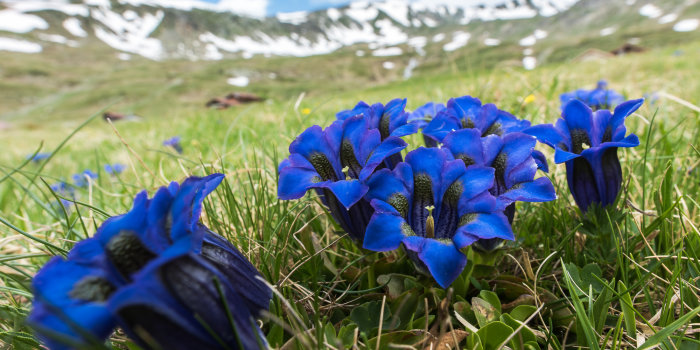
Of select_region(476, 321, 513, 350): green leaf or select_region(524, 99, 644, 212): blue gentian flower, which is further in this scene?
select_region(524, 99, 644, 212): blue gentian flower

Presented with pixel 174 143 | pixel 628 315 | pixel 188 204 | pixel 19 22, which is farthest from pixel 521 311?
pixel 19 22

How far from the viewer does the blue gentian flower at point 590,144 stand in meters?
1.32

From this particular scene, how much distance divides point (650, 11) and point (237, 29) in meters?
119

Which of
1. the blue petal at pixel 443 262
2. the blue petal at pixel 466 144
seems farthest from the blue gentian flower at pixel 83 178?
the blue petal at pixel 443 262

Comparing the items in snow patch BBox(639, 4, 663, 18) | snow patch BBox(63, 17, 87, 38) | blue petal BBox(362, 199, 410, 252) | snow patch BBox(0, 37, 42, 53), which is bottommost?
snow patch BBox(0, 37, 42, 53)

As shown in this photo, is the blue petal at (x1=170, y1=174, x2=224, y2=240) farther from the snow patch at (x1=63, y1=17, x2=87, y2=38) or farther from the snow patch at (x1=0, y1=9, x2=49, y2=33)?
the snow patch at (x1=63, y1=17, x2=87, y2=38)

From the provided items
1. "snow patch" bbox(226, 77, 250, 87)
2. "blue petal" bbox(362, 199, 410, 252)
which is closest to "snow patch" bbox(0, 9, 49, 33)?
"snow patch" bbox(226, 77, 250, 87)

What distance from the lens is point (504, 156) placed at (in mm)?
1216

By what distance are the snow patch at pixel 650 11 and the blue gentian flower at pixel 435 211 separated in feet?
465

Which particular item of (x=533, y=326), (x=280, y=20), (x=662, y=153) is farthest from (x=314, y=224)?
(x=280, y=20)

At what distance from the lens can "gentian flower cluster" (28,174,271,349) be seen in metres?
Answer: 0.67

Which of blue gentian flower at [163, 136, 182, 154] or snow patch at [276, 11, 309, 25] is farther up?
blue gentian flower at [163, 136, 182, 154]

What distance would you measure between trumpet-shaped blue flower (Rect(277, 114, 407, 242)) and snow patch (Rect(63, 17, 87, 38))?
141 meters

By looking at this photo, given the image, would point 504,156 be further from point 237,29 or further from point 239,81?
point 237,29
